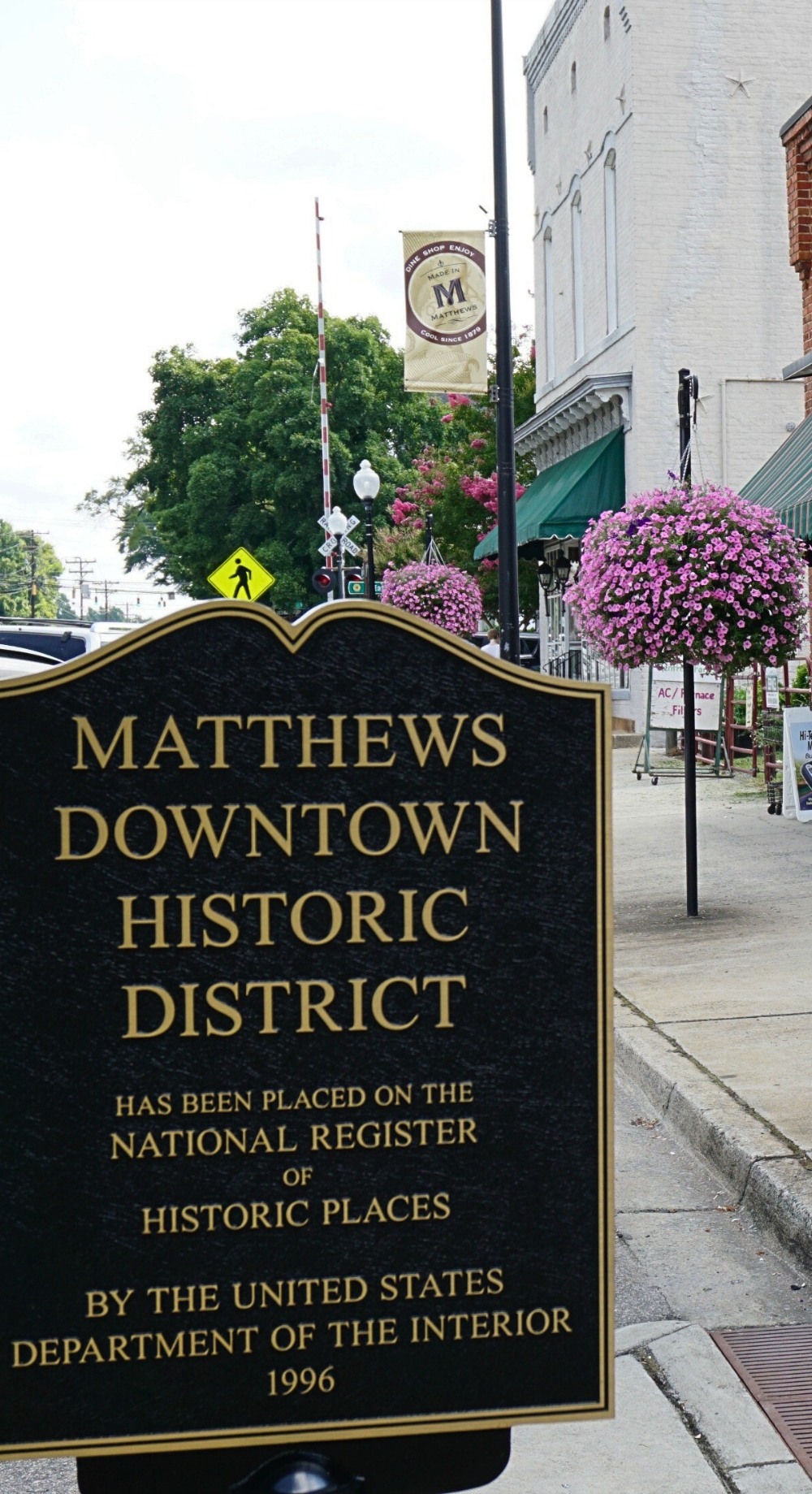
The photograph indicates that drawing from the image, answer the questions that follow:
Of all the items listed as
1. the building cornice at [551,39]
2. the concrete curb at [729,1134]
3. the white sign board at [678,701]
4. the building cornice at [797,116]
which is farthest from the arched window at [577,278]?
the concrete curb at [729,1134]

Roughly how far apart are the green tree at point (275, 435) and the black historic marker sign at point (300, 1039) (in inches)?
1982

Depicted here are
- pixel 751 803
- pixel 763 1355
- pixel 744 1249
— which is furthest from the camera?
pixel 751 803

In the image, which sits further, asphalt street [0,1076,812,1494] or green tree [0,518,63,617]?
green tree [0,518,63,617]

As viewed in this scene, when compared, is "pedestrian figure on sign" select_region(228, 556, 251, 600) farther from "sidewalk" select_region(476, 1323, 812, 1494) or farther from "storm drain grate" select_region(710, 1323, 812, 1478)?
"sidewalk" select_region(476, 1323, 812, 1494)

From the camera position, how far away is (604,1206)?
2.38m

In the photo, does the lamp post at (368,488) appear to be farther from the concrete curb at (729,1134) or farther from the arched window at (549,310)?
the concrete curb at (729,1134)

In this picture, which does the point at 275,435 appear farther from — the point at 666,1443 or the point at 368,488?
the point at 666,1443

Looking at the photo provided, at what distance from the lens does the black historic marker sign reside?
2.25 meters

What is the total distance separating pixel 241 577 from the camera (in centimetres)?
2219

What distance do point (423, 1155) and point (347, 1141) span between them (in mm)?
116

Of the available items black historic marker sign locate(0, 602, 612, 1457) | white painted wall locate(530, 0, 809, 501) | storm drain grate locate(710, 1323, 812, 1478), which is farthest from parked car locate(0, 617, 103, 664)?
white painted wall locate(530, 0, 809, 501)

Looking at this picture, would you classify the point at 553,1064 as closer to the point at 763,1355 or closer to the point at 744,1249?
the point at 763,1355

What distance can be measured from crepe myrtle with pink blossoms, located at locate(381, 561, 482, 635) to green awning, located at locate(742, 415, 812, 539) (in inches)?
309

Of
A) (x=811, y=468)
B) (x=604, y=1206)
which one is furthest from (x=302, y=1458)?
(x=811, y=468)
